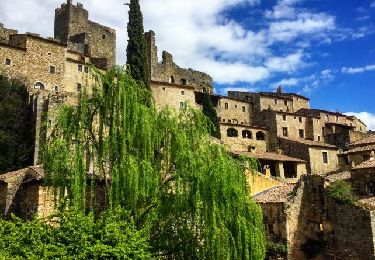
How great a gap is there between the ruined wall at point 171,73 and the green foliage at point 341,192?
3776cm

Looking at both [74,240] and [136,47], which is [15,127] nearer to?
[136,47]

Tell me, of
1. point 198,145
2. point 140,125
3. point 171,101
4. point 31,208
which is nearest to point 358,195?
point 198,145

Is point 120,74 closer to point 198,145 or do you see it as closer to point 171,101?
point 198,145

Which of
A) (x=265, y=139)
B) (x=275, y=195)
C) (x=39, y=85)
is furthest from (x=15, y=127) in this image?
(x=265, y=139)

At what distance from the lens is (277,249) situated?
23625mm

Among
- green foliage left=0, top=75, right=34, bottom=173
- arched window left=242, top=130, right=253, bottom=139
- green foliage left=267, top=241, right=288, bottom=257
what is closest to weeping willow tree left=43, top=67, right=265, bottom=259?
green foliage left=267, top=241, right=288, bottom=257

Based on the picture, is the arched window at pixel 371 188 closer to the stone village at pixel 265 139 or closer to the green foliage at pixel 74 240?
the stone village at pixel 265 139

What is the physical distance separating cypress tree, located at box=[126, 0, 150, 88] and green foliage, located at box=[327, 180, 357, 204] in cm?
2177

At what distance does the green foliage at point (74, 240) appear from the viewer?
11.7 meters

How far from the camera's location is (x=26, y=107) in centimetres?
3931

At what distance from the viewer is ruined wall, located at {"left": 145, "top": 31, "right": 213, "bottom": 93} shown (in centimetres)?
6372

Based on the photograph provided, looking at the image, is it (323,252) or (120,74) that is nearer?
(120,74)

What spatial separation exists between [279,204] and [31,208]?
12.4 metres

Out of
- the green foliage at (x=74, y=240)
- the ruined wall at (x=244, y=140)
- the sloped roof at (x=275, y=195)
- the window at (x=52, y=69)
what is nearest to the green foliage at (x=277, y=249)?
the sloped roof at (x=275, y=195)
